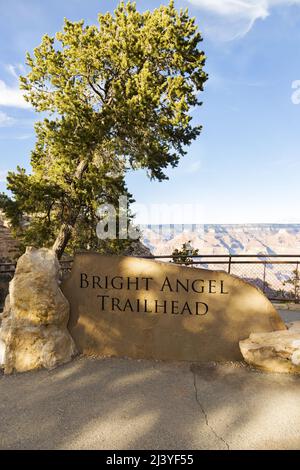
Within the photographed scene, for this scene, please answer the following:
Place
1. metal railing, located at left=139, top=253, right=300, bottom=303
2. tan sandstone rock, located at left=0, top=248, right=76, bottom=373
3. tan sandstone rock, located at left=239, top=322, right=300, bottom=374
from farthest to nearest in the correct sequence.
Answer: metal railing, located at left=139, top=253, right=300, bottom=303 → tan sandstone rock, located at left=0, top=248, right=76, bottom=373 → tan sandstone rock, located at left=239, top=322, right=300, bottom=374

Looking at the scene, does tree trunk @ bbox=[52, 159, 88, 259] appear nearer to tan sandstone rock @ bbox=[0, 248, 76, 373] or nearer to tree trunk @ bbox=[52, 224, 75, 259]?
tree trunk @ bbox=[52, 224, 75, 259]

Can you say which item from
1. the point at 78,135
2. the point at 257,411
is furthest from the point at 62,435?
the point at 78,135

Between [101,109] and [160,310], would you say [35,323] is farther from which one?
[101,109]

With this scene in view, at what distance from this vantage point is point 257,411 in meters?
3.87

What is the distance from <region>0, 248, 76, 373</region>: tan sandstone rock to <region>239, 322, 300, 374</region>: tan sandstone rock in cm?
263

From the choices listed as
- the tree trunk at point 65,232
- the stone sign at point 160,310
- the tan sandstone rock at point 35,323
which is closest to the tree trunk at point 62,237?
the tree trunk at point 65,232

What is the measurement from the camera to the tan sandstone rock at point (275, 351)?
465cm

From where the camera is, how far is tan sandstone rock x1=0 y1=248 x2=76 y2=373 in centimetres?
510

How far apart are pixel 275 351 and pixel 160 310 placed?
1715 mm

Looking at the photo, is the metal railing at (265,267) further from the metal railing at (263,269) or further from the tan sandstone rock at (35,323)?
the tan sandstone rock at (35,323)

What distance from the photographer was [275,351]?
4727mm

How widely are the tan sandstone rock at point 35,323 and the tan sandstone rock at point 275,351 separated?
2.63 metres

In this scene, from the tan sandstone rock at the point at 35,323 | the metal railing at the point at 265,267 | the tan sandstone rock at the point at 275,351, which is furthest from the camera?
the metal railing at the point at 265,267

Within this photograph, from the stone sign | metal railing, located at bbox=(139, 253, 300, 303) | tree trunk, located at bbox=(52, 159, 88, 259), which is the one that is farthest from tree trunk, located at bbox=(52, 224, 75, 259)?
the stone sign
